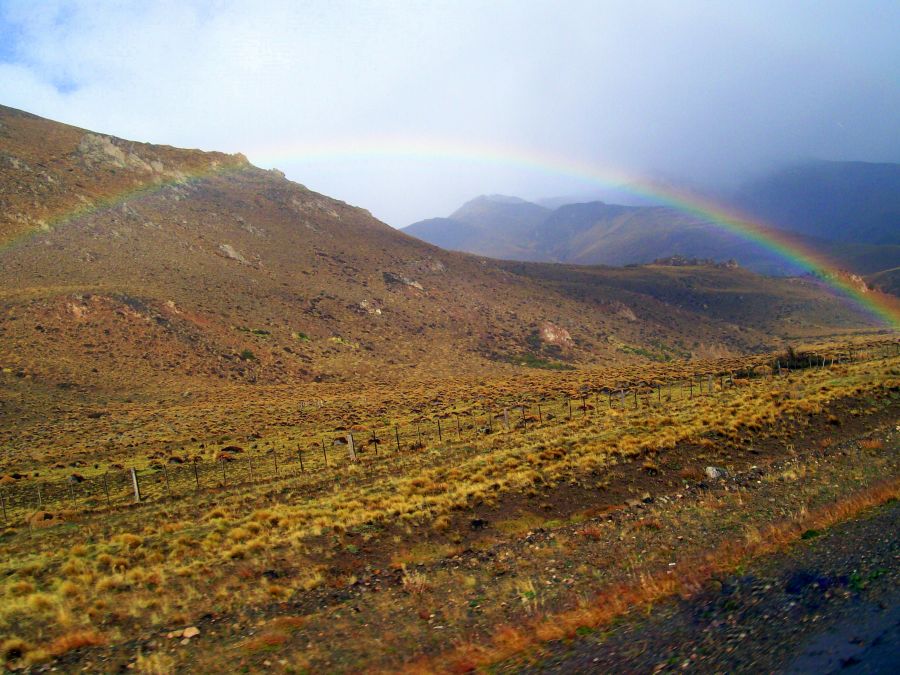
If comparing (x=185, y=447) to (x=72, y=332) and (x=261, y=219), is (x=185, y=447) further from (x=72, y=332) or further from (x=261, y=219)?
(x=261, y=219)

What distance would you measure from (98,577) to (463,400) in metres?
32.2

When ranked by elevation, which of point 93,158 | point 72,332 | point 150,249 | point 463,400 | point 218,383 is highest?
point 93,158

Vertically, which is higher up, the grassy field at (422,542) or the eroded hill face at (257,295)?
the eroded hill face at (257,295)

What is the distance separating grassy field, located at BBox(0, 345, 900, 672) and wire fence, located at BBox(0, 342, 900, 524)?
3.62ft

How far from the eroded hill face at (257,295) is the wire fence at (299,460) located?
2315 centimetres

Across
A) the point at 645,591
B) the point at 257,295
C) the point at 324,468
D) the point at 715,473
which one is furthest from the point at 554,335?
the point at 645,591

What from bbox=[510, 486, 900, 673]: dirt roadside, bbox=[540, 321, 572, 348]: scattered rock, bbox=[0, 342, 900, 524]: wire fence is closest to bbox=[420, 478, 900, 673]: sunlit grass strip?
bbox=[510, 486, 900, 673]: dirt roadside

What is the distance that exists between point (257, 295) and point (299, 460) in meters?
52.2

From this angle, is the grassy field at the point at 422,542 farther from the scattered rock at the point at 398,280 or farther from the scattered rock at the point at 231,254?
the scattered rock at the point at 398,280

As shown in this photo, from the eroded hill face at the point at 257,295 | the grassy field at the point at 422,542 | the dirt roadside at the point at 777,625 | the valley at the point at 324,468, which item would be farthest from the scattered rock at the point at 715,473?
the eroded hill face at the point at 257,295

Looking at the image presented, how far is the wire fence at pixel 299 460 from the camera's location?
785 inches

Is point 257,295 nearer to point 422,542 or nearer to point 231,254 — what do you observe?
point 231,254

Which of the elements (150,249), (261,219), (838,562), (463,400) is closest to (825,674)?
(838,562)

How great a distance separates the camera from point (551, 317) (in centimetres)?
9281
